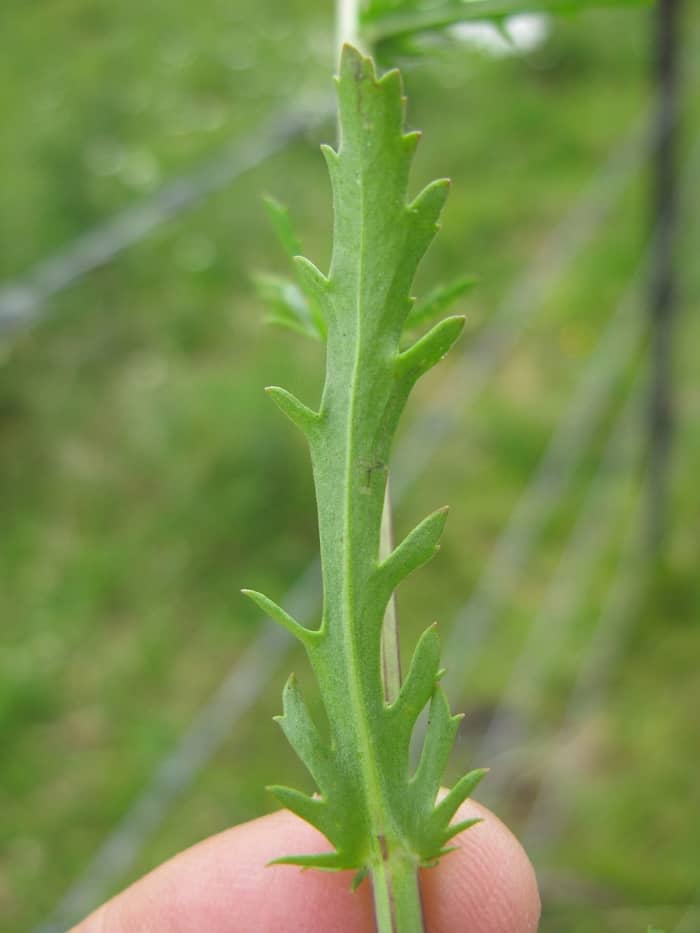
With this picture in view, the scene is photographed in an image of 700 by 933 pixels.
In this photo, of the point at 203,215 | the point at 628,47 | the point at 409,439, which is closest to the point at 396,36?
the point at 409,439

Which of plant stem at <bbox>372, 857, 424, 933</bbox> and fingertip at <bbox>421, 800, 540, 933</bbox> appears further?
fingertip at <bbox>421, 800, 540, 933</bbox>

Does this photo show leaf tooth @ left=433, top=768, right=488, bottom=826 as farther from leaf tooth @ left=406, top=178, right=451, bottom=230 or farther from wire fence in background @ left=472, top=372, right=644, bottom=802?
wire fence in background @ left=472, top=372, right=644, bottom=802

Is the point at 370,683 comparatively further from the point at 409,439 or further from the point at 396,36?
the point at 409,439

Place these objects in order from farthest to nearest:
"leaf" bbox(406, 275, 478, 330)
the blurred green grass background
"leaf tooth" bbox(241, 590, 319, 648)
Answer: the blurred green grass background → "leaf" bbox(406, 275, 478, 330) → "leaf tooth" bbox(241, 590, 319, 648)

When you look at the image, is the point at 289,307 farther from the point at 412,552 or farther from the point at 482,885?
the point at 482,885

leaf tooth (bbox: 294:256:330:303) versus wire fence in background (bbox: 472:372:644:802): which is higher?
leaf tooth (bbox: 294:256:330:303)

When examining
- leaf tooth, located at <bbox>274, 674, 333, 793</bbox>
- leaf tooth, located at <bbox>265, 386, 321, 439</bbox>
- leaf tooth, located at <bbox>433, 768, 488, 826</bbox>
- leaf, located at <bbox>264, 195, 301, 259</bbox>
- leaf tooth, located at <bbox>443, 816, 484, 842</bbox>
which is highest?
leaf, located at <bbox>264, 195, 301, 259</bbox>

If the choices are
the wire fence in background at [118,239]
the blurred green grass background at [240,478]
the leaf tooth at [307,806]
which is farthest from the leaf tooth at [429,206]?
the blurred green grass background at [240,478]

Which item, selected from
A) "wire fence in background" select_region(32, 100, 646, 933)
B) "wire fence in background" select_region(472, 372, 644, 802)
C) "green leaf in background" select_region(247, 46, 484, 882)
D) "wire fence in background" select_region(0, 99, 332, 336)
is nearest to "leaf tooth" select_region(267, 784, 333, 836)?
"green leaf in background" select_region(247, 46, 484, 882)

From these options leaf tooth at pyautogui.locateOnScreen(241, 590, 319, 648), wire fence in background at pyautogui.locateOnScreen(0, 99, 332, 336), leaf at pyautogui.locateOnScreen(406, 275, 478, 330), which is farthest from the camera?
wire fence in background at pyautogui.locateOnScreen(0, 99, 332, 336)
